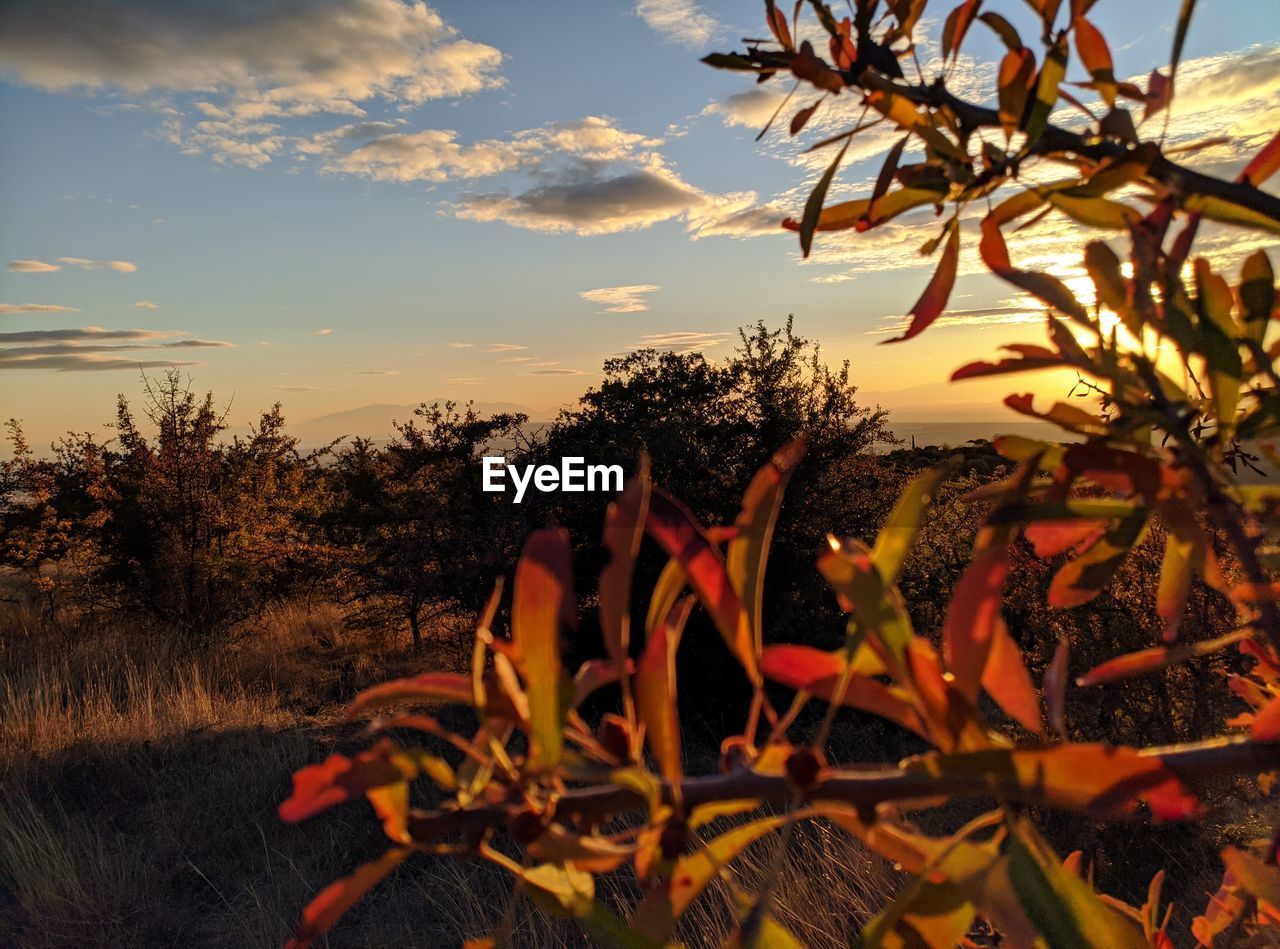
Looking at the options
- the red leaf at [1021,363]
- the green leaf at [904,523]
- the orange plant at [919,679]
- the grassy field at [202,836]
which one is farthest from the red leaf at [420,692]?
the grassy field at [202,836]

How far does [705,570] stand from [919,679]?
8 centimetres

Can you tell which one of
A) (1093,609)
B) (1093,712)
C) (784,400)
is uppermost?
(784,400)

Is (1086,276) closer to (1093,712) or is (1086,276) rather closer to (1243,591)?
(1243,591)

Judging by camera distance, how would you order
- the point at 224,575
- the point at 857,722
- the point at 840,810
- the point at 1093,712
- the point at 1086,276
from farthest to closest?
the point at 224,575 < the point at 857,722 < the point at 1093,712 < the point at 1086,276 < the point at 840,810

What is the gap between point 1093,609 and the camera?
3479 millimetres

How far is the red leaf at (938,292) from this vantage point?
1.45 feet

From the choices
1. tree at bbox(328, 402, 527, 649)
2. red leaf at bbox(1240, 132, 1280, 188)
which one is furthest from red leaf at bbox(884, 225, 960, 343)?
tree at bbox(328, 402, 527, 649)

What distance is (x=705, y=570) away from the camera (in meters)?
0.27

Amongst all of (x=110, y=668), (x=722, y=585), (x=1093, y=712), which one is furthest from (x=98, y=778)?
(x=722, y=585)

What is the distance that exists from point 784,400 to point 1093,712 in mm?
2623

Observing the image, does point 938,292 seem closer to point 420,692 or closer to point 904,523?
point 904,523

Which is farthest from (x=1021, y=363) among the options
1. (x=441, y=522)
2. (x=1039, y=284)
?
(x=441, y=522)

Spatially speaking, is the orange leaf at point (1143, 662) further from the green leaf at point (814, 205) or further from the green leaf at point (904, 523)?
A: the green leaf at point (814, 205)

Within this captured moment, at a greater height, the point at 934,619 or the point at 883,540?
the point at 883,540
